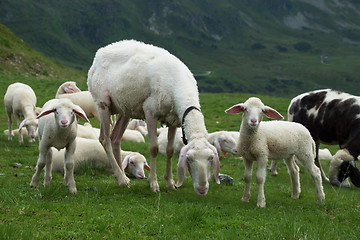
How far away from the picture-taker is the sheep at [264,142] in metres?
7.70

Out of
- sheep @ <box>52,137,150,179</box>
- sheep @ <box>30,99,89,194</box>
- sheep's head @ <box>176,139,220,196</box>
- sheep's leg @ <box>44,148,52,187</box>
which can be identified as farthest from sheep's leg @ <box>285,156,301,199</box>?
sheep's leg @ <box>44,148,52,187</box>

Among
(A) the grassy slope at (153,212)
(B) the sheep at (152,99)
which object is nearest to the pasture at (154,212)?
(A) the grassy slope at (153,212)

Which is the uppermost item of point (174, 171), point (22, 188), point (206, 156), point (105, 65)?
point (105, 65)

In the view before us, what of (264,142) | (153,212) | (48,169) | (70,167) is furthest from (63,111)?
(264,142)

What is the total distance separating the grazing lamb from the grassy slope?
1180 mm

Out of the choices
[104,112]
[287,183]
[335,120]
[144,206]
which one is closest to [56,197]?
[144,206]

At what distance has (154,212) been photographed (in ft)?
20.8

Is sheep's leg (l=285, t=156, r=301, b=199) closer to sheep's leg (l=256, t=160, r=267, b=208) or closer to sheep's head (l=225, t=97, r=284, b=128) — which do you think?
sheep's leg (l=256, t=160, r=267, b=208)

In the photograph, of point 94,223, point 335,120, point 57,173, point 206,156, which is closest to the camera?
point 94,223

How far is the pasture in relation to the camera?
5.38 m

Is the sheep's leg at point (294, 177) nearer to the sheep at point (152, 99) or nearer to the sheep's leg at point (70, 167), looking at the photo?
the sheep at point (152, 99)

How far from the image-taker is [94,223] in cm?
566

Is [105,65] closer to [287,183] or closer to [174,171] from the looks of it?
[174,171]

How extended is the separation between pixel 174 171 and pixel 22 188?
16.8ft
